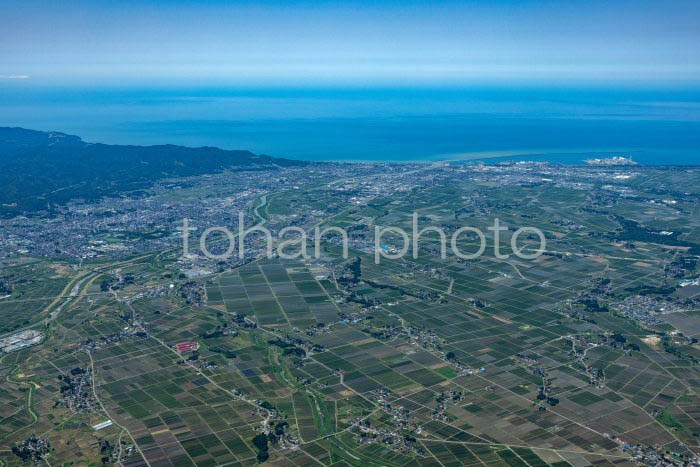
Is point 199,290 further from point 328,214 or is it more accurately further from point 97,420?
point 328,214

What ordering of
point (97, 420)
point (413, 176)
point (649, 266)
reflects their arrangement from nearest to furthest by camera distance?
point (97, 420) < point (649, 266) < point (413, 176)

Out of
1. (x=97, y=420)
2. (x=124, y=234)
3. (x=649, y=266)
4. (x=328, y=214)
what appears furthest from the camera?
(x=328, y=214)

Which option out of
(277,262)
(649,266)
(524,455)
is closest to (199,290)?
(277,262)

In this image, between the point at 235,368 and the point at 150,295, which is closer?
the point at 235,368

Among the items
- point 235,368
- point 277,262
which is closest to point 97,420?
point 235,368

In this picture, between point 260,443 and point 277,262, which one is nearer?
point 260,443

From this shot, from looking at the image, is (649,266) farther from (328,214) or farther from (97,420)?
(97,420)
